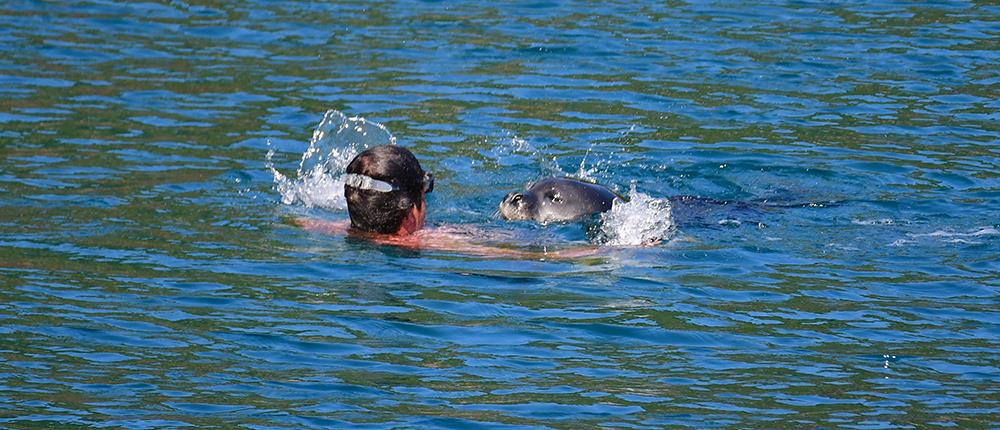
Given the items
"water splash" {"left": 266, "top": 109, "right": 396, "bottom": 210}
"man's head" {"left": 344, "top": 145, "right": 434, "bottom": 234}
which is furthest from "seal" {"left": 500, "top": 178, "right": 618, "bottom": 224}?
"water splash" {"left": 266, "top": 109, "right": 396, "bottom": 210}

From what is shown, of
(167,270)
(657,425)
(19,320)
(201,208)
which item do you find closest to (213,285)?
(167,270)

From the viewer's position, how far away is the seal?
8852mm

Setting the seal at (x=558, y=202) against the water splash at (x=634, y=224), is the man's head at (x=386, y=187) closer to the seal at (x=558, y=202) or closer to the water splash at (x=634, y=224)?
the seal at (x=558, y=202)

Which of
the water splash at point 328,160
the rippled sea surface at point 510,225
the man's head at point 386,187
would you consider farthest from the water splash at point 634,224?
the water splash at point 328,160

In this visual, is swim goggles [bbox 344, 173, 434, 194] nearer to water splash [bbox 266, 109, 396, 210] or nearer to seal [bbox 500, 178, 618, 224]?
seal [bbox 500, 178, 618, 224]

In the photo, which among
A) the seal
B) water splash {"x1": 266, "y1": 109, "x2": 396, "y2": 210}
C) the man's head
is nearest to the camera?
the man's head

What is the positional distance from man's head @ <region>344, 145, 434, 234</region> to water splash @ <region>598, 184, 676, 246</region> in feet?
3.58

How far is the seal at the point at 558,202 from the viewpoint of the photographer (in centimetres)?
885

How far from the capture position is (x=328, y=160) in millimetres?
10766

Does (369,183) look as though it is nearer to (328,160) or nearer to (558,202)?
(558,202)

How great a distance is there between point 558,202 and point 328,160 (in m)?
2.50

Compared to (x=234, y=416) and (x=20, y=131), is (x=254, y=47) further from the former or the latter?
(x=234, y=416)

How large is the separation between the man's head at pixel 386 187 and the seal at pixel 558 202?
2.05ft

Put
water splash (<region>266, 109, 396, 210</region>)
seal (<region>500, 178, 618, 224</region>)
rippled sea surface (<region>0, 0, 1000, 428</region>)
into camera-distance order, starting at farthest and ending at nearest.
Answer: water splash (<region>266, 109, 396, 210</region>)
seal (<region>500, 178, 618, 224</region>)
rippled sea surface (<region>0, 0, 1000, 428</region>)
